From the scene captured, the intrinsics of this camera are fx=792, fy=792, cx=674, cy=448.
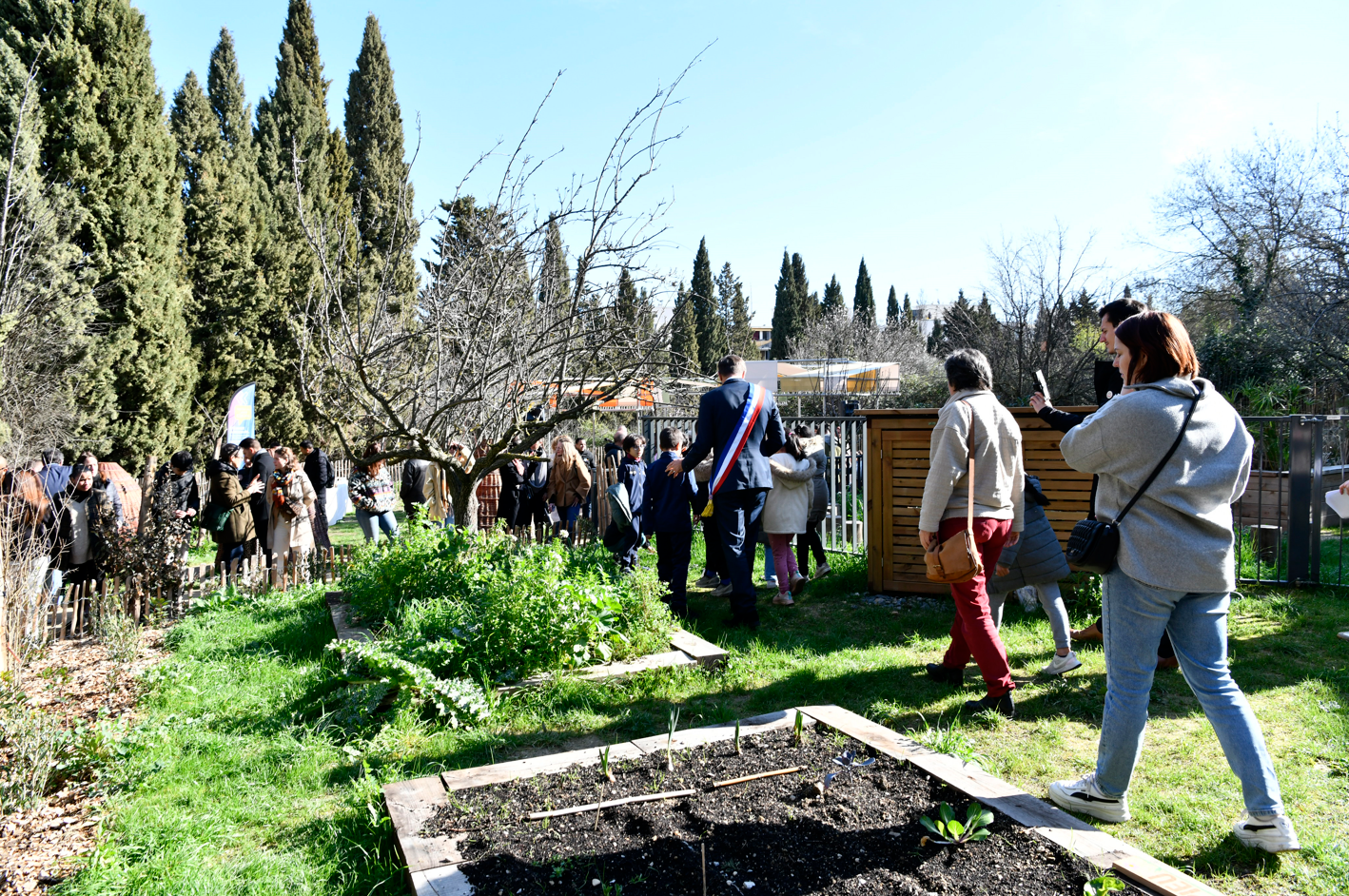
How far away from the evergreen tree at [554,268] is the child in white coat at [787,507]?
2.43 m

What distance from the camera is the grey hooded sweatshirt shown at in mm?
2855

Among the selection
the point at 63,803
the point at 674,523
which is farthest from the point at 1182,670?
the point at 63,803

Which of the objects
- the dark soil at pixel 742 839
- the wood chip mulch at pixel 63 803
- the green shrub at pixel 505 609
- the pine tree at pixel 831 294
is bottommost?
the wood chip mulch at pixel 63 803

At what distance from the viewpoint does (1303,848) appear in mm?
2830

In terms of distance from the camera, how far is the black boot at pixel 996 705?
13.8ft

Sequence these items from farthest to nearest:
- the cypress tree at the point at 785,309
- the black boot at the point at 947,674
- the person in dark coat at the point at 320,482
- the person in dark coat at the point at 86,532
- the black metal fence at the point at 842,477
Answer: the cypress tree at the point at 785,309, the person in dark coat at the point at 320,482, the black metal fence at the point at 842,477, the person in dark coat at the point at 86,532, the black boot at the point at 947,674

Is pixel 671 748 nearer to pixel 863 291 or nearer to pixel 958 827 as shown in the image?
pixel 958 827

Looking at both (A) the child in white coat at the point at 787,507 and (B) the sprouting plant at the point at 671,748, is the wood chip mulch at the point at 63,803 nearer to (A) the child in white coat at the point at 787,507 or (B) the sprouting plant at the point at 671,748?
(B) the sprouting plant at the point at 671,748

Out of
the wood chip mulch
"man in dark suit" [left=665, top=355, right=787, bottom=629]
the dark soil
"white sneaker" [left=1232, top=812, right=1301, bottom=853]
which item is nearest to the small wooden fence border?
the wood chip mulch

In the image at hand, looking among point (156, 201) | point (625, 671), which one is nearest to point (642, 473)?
point (625, 671)

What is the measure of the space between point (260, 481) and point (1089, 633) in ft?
28.2

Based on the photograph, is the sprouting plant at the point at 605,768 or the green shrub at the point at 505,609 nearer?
the sprouting plant at the point at 605,768

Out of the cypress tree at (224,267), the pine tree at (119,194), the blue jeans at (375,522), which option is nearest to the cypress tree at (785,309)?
the cypress tree at (224,267)

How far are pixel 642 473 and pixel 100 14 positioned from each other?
13912 millimetres
